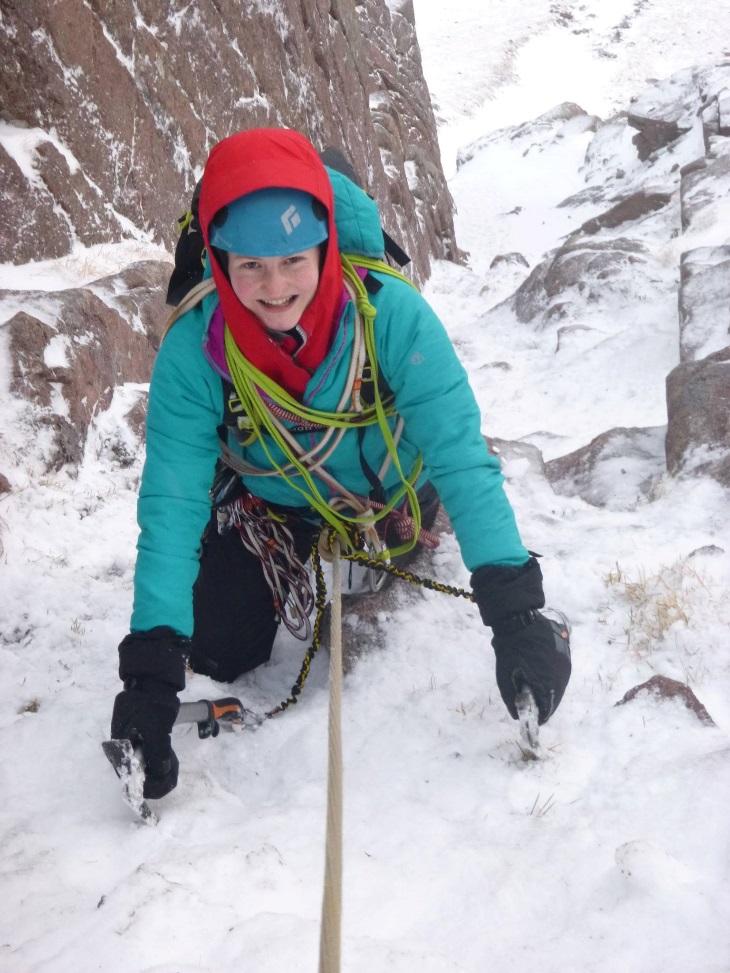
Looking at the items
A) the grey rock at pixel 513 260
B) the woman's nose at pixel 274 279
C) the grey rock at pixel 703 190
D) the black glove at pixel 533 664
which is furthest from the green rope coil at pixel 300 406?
the grey rock at pixel 513 260

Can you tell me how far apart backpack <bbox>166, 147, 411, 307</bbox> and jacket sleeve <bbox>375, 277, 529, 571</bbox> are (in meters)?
0.27

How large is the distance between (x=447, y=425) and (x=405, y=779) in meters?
1.15

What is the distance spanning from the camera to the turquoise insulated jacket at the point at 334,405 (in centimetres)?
255

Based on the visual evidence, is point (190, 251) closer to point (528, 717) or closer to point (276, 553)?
point (276, 553)

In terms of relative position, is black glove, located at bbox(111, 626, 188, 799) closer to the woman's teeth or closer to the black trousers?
the black trousers

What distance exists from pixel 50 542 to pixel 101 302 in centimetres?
219

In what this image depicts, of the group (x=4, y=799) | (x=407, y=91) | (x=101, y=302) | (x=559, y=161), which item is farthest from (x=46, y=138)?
(x=559, y=161)

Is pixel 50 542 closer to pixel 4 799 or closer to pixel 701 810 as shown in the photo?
pixel 4 799

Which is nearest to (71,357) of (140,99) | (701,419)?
(701,419)

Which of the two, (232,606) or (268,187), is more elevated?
(268,187)

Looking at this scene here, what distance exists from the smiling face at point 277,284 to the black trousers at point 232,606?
1154 millimetres

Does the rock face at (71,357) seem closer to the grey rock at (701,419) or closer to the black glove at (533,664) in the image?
the black glove at (533,664)

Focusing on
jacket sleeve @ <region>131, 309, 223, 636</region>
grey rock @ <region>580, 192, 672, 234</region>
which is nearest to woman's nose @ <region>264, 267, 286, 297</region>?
jacket sleeve @ <region>131, 309, 223, 636</region>

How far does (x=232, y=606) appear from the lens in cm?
336
